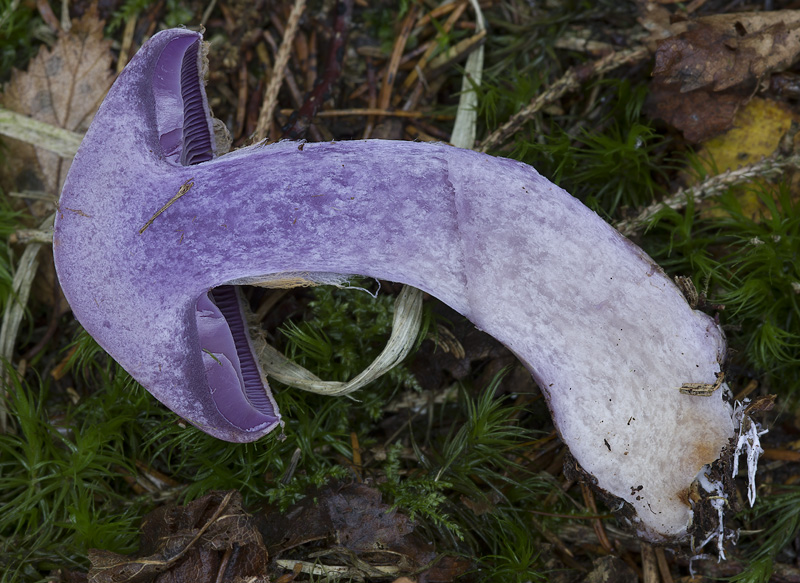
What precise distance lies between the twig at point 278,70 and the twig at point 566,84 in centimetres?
99

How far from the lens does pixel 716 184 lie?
2572mm

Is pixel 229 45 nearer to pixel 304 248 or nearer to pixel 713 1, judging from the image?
pixel 304 248

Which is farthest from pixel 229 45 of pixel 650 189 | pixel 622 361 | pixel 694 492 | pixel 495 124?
pixel 694 492

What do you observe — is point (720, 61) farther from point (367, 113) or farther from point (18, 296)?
point (18, 296)

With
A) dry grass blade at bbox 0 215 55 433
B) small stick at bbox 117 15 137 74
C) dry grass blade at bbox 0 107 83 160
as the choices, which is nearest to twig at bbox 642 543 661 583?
dry grass blade at bbox 0 215 55 433

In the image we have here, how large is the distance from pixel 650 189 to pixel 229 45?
214 centimetres

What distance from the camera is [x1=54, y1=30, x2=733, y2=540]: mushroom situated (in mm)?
2047

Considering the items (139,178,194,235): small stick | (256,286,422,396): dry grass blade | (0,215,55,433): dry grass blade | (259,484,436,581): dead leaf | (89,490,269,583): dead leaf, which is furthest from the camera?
(0,215,55,433): dry grass blade

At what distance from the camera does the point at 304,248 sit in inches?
81.8

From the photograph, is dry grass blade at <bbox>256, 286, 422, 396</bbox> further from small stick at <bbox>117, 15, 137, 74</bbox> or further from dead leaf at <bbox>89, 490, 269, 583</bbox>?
small stick at <bbox>117, 15, 137, 74</bbox>

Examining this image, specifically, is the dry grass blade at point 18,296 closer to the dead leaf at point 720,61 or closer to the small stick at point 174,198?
the small stick at point 174,198

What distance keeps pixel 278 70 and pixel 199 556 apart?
2.11 meters

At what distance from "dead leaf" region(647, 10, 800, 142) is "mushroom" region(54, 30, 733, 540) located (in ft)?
3.04

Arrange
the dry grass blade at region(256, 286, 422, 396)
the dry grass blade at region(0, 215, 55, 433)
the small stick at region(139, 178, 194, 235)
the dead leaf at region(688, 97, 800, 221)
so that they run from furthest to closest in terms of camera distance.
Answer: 1. the dry grass blade at region(0, 215, 55, 433)
2. the dead leaf at region(688, 97, 800, 221)
3. the dry grass blade at region(256, 286, 422, 396)
4. the small stick at region(139, 178, 194, 235)
